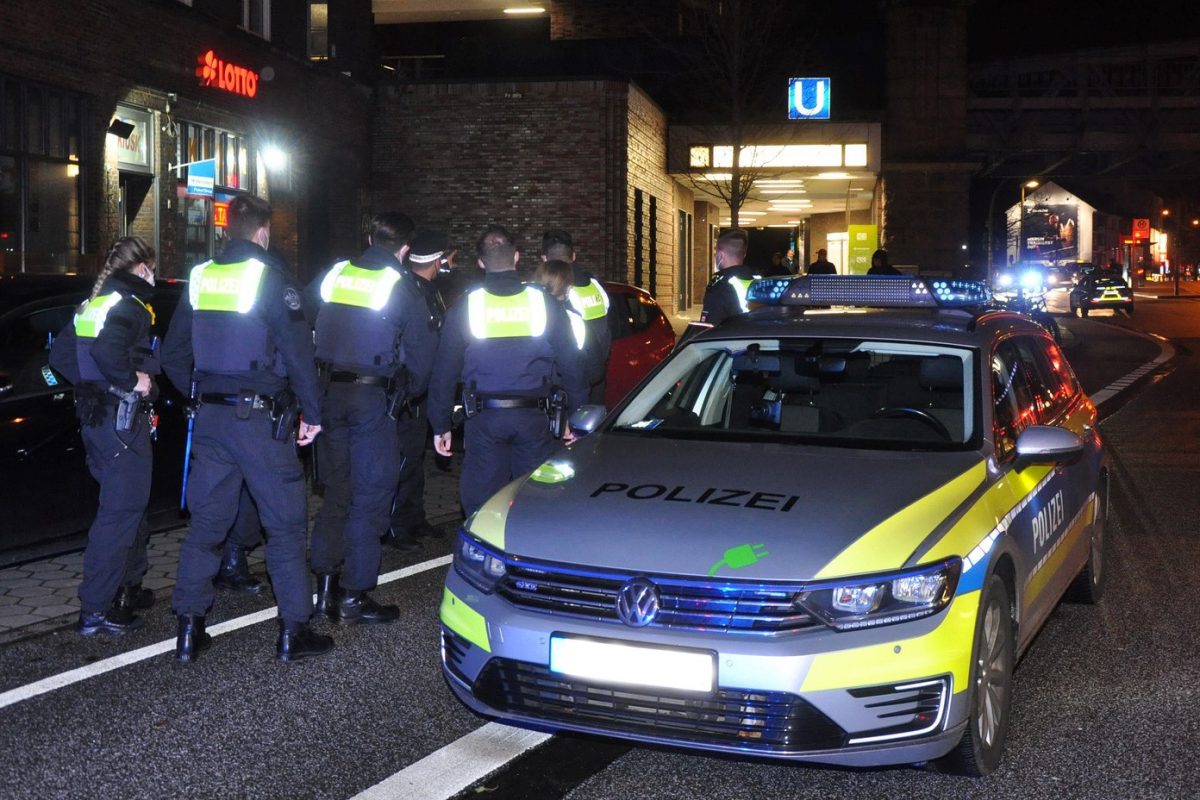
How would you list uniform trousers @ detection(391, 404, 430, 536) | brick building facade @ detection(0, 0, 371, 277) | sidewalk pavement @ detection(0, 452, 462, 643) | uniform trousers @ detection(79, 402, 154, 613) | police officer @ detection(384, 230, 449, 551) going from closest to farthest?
uniform trousers @ detection(79, 402, 154, 613) < sidewalk pavement @ detection(0, 452, 462, 643) < police officer @ detection(384, 230, 449, 551) < uniform trousers @ detection(391, 404, 430, 536) < brick building facade @ detection(0, 0, 371, 277)

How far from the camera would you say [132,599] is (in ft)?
22.5

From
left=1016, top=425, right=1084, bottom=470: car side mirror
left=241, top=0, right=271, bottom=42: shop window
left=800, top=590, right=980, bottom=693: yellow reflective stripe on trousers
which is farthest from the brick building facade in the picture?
left=800, top=590, right=980, bottom=693: yellow reflective stripe on trousers

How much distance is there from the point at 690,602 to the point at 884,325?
2.22m

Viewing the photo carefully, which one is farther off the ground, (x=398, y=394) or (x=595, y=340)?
(x=595, y=340)

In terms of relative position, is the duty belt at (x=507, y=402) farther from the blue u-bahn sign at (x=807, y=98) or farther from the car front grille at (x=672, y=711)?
the blue u-bahn sign at (x=807, y=98)

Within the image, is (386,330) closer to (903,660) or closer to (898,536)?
(898,536)


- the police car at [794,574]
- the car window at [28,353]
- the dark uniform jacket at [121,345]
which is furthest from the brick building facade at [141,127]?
the police car at [794,574]

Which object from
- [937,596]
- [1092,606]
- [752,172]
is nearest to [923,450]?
[937,596]

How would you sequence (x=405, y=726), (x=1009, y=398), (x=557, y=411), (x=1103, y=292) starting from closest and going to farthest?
(x=405, y=726)
(x=1009, y=398)
(x=557, y=411)
(x=1103, y=292)

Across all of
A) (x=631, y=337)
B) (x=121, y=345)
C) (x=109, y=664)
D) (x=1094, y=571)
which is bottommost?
(x=109, y=664)

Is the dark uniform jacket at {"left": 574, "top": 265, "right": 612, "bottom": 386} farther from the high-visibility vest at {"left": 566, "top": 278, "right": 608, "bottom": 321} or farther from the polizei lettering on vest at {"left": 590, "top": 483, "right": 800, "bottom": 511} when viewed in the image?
the polizei lettering on vest at {"left": 590, "top": 483, "right": 800, "bottom": 511}

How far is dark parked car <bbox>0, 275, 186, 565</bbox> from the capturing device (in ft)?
23.1

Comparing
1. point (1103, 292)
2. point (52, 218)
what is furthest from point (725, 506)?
point (1103, 292)

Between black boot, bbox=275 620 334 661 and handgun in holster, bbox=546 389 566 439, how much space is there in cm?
159
